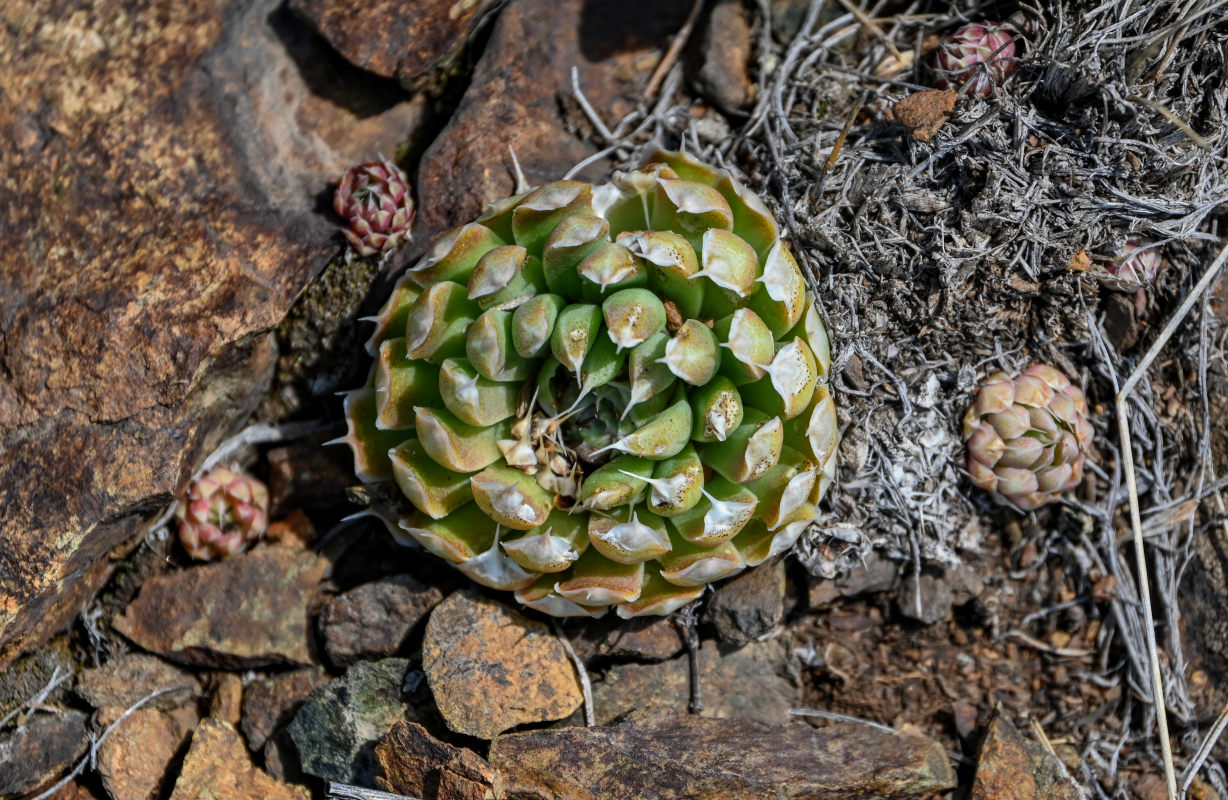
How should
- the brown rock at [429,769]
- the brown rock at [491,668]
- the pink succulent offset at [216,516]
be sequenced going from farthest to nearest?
the pink succulent offset at [216,516] → the brown rock at [491,668] → the brown rock at [429,769]

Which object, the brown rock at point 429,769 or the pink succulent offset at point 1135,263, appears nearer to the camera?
the brown rock at point 429,769

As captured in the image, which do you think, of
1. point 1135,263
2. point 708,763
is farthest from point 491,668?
point 1135,263

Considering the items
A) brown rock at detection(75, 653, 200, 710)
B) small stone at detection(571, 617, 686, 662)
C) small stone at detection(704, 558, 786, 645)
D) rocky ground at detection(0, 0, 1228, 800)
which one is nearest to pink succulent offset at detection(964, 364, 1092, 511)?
rocky ground at detection(0, 0, 1228, 800)

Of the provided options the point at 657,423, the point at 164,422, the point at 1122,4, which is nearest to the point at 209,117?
the point at 164,422

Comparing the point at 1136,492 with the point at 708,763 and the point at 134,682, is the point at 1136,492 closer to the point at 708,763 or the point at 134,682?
the point at 708,763

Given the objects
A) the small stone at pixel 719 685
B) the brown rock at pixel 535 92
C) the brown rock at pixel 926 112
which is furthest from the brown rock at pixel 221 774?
the brown rock at pixel 926 112

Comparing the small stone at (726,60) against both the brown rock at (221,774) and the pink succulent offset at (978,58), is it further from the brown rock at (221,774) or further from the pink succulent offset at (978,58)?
the brown rock at (221,774)

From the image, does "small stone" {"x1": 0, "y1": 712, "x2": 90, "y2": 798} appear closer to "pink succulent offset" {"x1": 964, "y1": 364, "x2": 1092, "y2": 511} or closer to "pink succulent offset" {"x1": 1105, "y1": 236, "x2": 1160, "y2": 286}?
"pink succulent offset" {"x1": 964, "y1": 364, "x2": 1092, "y2": 511}
